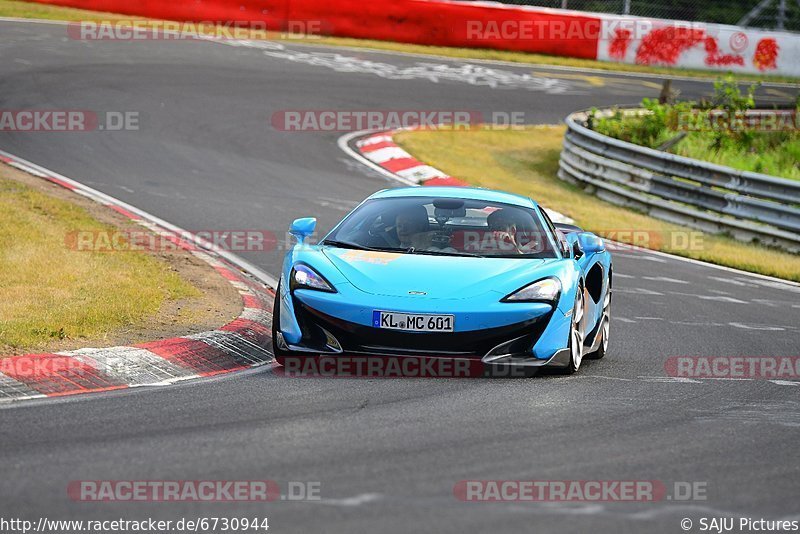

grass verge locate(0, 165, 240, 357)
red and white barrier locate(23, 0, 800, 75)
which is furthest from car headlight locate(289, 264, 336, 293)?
red and white barrier locate(23, 0, 800, 75)

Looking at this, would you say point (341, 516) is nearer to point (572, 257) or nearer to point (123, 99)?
point (572, 257)

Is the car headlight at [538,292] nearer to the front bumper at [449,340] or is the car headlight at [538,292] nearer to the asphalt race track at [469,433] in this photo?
the front bumper at [449,340]

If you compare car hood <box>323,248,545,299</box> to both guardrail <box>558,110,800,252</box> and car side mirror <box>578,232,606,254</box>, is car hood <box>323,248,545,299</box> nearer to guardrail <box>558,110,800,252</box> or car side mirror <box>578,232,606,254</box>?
car side mirror <box>578,232,606,254</box>

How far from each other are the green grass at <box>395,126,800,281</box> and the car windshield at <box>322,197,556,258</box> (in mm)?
6627

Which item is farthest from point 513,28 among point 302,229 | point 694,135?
point 302,229

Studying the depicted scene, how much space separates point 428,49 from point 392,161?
1125 cm

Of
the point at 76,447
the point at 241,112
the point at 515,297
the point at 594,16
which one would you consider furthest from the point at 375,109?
the point at 76,447

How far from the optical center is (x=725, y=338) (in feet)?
33.8

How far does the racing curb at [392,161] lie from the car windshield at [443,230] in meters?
8.16

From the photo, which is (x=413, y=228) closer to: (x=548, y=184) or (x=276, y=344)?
(x=276, y=344)

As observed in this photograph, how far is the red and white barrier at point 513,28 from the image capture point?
29.4 meters

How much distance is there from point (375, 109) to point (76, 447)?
1848cm

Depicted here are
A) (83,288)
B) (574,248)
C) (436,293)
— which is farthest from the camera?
(83,288)

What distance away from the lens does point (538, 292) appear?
7.89 metres
